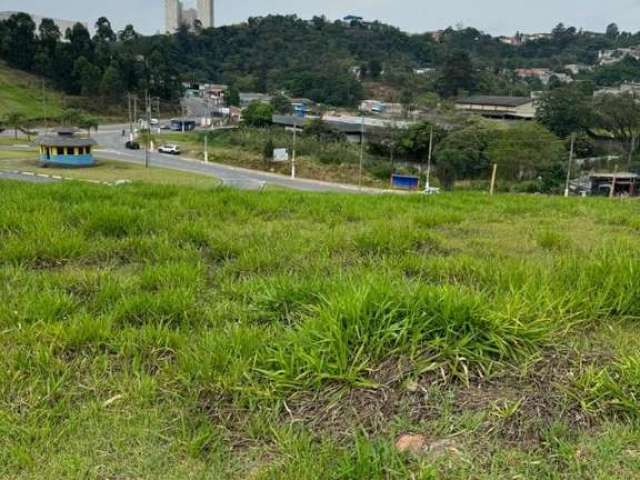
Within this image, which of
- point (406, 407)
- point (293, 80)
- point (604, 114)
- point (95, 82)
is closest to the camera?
point (406, 407)

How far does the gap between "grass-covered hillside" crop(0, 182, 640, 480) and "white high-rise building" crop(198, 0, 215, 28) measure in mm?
135747

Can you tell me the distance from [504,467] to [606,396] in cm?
46

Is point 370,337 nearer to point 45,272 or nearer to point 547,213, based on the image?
point 45,272

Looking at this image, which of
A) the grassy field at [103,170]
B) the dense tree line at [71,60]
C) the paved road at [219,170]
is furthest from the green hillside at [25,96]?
the grassy field at [103,170]

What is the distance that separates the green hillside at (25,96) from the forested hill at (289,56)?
5.31 feet

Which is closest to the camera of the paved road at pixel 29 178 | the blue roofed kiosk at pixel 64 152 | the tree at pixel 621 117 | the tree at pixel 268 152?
the paved road at pixel 29 178

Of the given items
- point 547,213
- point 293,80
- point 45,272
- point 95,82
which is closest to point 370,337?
point 45,272

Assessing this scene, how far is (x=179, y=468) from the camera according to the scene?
60.1 inches

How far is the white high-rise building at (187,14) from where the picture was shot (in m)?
124

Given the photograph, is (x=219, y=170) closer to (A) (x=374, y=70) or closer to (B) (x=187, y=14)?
(A) (x=374, y=70)

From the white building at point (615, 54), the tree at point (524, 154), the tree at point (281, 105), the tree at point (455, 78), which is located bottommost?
the tree at point (524, 154)

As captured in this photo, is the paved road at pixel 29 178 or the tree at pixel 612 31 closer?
the paved road at pixel 29 178

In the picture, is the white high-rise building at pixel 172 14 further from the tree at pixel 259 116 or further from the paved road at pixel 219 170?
the paved road at pixel 219 170

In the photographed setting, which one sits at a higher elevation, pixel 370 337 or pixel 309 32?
pixel 309 32
